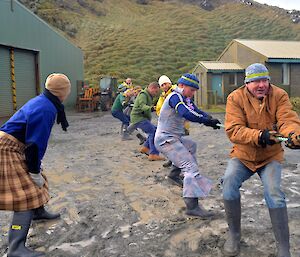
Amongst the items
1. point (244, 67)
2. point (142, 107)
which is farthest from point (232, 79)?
point (142, 107)

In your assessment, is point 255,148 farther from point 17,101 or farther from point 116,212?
point 17,101

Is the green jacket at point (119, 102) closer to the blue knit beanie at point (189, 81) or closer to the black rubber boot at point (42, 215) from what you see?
the blue knit beanie at point (189, 81)

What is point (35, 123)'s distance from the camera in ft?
10.9

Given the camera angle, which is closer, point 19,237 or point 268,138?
point 268,138

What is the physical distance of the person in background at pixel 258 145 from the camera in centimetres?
318

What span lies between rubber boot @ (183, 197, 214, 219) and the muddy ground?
0.08m

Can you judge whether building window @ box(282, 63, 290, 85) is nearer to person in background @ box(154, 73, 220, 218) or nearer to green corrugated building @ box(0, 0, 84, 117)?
green corrugated building @ box(0, 0, 84, 117)

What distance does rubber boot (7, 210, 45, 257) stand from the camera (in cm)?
335

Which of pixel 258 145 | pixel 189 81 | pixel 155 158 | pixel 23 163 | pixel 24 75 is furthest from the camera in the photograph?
pixel 24 75

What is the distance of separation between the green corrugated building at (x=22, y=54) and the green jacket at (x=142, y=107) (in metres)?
10.2

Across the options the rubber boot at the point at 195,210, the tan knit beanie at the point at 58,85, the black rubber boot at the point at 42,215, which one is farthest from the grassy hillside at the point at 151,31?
the tan knit beanie at the point at 58,85

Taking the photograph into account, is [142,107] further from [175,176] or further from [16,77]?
[16,77]

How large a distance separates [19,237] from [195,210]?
193cm

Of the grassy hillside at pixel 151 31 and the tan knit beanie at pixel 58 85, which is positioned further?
the grassy hillside at pixel 151 31
